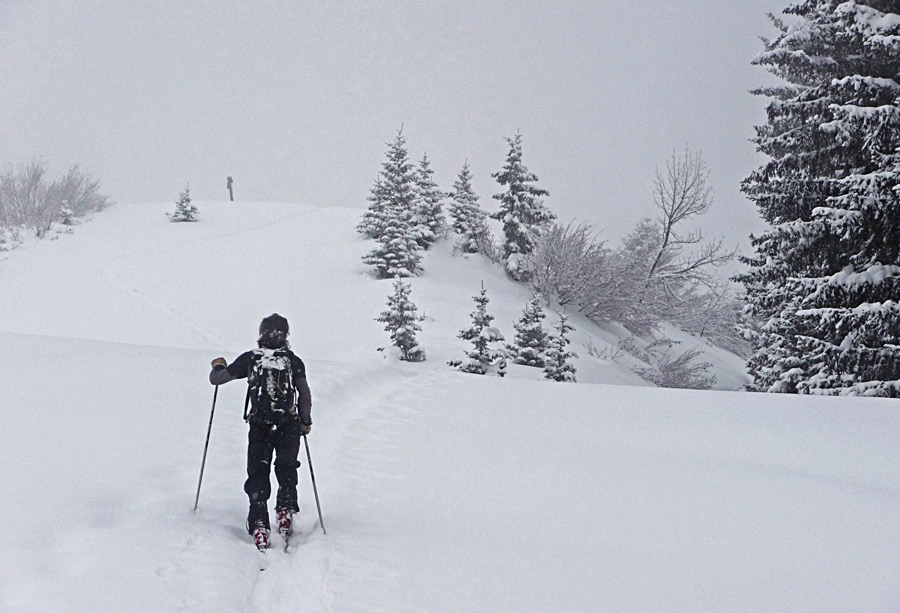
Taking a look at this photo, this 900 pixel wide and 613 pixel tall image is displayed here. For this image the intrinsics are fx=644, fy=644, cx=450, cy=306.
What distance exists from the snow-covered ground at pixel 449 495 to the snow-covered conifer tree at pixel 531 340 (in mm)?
3833

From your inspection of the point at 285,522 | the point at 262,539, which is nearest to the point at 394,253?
the point at 285,522

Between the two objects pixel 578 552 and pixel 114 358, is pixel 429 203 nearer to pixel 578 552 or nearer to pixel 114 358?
pixel 114 358

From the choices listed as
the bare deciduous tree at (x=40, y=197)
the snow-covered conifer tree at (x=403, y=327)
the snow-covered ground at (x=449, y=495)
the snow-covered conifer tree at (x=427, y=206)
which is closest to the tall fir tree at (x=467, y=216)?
the snow-covered conifer tree at (x=427, y=206)

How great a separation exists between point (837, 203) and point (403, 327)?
10.8 meters

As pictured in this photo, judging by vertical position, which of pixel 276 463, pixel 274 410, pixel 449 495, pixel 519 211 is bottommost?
pixel 449 495

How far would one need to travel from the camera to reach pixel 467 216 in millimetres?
31547

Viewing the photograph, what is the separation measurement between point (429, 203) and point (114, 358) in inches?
895

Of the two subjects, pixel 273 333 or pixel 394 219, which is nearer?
pixel 273 333

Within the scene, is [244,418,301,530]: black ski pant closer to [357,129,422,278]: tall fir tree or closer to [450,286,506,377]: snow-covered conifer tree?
[450,286,506,377]: snow-covered conifer tree

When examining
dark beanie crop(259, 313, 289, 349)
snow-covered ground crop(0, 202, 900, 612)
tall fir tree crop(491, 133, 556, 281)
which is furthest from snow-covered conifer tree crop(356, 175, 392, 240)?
dark beanie crop(259, 313, 289, 349)

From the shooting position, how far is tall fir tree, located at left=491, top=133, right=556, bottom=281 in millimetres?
29438

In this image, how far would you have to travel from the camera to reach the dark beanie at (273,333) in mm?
5305

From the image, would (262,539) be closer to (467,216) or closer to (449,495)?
(449,495)

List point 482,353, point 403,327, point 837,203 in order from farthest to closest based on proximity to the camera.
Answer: point 403,327, point 482,353, point 837,203
